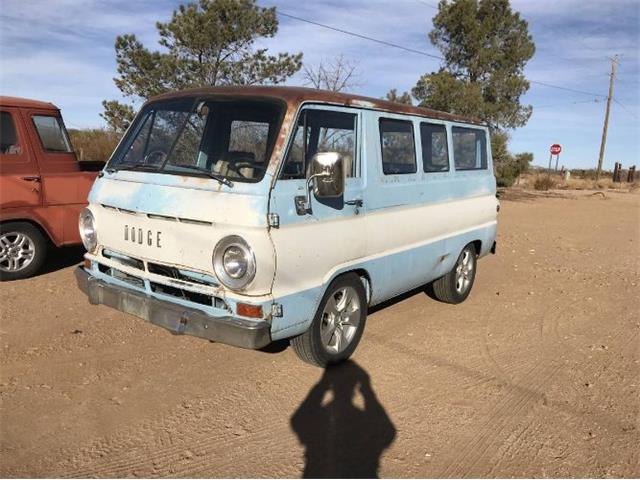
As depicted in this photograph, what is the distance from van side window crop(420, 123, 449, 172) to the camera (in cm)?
543

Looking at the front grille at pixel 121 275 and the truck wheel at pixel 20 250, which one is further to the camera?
the truck wheel at pixel 20 250

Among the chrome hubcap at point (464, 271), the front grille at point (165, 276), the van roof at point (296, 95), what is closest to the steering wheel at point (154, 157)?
the van roof at point (296, 95)

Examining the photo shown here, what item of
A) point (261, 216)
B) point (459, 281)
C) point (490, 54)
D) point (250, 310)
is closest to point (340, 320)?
point (250, 310)

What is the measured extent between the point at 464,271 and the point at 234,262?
388 centimetres

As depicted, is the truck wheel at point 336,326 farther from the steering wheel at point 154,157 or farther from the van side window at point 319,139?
the steering wheel at point 154,157

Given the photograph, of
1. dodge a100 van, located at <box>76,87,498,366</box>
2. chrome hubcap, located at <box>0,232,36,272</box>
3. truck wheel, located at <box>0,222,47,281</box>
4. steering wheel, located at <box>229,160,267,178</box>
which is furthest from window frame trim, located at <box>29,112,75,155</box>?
steering wheel, located at <box>229,160,267,178</box>

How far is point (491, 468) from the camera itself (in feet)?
10.4

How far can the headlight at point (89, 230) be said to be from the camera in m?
4.36

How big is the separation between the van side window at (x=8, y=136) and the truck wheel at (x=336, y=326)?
4.56m

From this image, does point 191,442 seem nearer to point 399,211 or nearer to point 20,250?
point 399,211

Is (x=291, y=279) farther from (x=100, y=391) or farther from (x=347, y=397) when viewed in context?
(x=100, y=391)

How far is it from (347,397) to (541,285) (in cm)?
480

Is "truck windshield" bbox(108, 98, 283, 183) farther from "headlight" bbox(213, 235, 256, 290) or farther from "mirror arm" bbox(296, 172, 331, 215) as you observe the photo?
"headlight" bbox(213, 235, 256, 290)

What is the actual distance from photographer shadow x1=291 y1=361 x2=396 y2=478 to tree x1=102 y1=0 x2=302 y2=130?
12.4 metres
